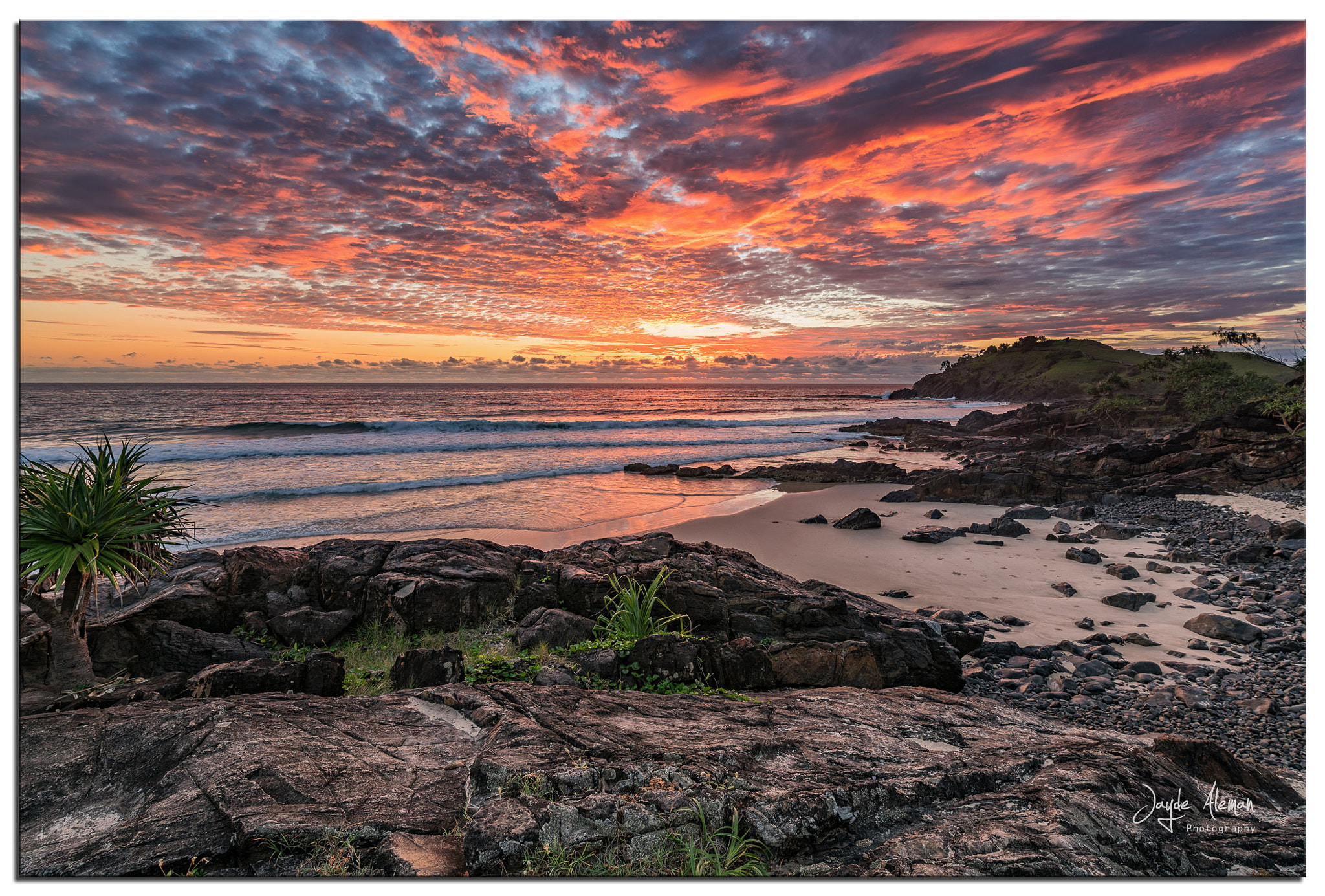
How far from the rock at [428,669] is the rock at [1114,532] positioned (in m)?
14.6

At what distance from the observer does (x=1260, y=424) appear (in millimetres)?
18438

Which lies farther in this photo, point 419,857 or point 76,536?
point 76,536

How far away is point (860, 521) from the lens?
1452 cm

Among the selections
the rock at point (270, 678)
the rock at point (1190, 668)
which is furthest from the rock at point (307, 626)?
the rock at point (1190, 668)

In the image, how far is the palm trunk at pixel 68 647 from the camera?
3.88 metres

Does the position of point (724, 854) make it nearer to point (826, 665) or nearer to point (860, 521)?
point (826, 665)

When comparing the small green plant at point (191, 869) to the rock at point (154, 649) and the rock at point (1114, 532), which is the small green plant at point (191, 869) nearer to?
the rock at point (154, 649)

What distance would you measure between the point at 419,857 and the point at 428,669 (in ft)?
7.82

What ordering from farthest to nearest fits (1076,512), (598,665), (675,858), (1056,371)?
(1056,371) < (1076,512) < (598,665) < (675,858)

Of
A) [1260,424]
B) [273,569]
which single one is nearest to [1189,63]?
[273,569]

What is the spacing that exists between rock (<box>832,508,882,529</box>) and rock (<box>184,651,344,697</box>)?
12711 millimetres

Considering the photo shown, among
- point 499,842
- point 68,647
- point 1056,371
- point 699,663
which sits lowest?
point 699,663

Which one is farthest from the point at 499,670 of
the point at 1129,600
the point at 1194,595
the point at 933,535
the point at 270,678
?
the point at 933,535

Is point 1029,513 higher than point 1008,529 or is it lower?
higher
